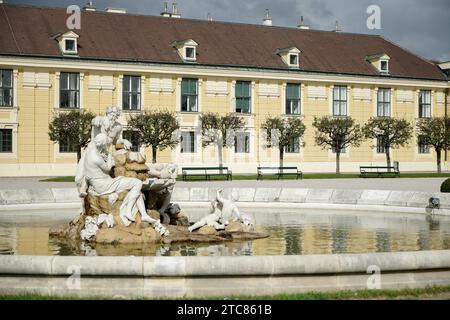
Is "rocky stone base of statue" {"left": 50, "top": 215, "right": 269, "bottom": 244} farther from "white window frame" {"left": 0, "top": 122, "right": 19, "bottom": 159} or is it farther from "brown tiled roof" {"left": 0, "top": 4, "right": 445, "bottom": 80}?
"brown tiled roof" {"left": 0, "top": 4, "right": 445, "bottom": 80}

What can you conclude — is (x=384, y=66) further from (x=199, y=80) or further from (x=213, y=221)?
(x=213, y=221)

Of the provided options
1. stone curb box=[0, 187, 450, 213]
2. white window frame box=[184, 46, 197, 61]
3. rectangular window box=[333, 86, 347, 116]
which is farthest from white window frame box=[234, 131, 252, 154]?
stone curb box=[0, 187, 450, 213]

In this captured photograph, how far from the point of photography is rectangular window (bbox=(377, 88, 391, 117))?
64.8m

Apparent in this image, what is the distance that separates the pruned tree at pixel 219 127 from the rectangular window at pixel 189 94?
2166mm

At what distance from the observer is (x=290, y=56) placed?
6022cm

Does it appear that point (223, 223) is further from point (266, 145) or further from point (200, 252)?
point (266, 145)

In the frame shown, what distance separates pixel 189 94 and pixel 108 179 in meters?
42.8

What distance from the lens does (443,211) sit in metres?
20.9

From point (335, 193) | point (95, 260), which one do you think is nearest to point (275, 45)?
point (335, 193)

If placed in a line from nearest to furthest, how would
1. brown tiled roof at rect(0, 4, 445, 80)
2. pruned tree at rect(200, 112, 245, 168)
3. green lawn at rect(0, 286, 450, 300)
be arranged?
green lawn at rect(0, 286, 450, 300) → brown tiled roof at rect(0, 4, 445, 80) → pruned tree at rect(200, 112, 245, 168)

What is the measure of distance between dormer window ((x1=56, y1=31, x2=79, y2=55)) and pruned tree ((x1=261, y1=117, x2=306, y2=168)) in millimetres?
14462
